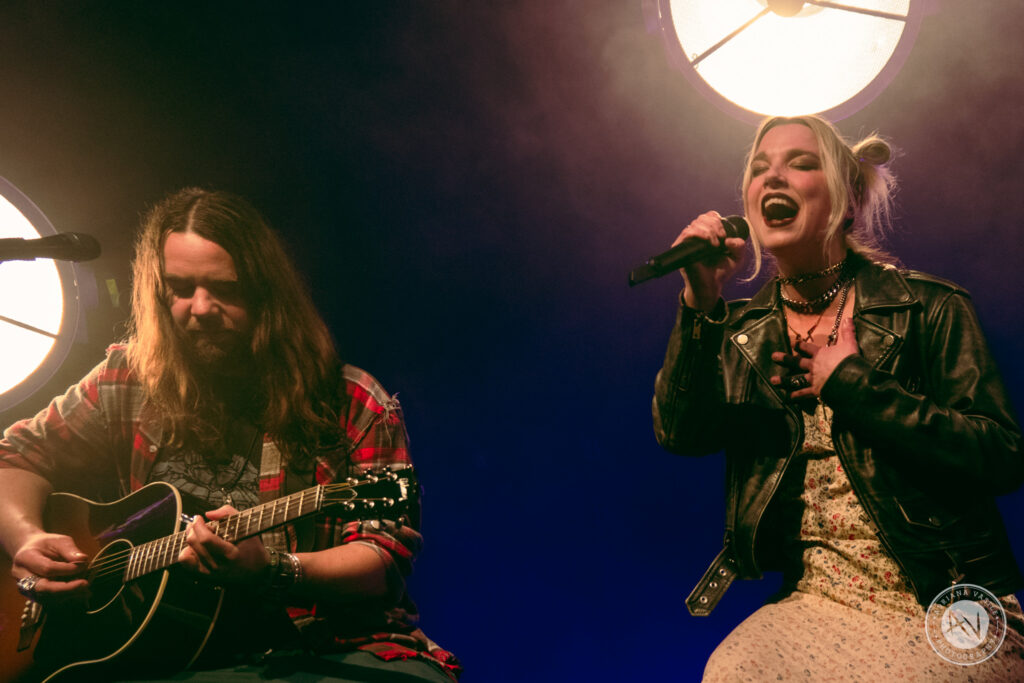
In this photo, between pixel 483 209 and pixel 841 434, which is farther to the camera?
pixel 483 209

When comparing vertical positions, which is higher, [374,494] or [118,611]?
[374,494]

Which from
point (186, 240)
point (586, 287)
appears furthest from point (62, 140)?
point (586, 287)

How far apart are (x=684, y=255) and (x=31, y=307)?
86.8 inches

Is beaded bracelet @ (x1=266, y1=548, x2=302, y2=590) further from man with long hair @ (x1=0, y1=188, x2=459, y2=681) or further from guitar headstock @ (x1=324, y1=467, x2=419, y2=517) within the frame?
guitar headstock @ (x1=324, y1=467, x2=419, y2=517)

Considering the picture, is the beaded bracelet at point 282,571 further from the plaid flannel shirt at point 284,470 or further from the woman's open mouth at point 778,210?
the woman's open mouth at point 778,210

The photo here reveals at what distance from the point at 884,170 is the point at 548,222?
1.11 metres

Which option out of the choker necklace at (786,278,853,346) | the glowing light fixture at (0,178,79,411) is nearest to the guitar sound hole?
the glowing light fixture at (0,178,79,411)

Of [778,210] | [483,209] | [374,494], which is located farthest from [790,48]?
[374,494]

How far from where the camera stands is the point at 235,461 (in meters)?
1.84

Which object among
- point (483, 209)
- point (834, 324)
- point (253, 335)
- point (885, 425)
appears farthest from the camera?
point (483, 209)

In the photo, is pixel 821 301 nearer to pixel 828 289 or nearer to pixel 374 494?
pixel 828 289

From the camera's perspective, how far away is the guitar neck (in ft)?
5.10

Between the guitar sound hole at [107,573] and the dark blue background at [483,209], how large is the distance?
0.90 meters

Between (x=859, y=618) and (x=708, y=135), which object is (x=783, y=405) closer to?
(x=859, y=618)
